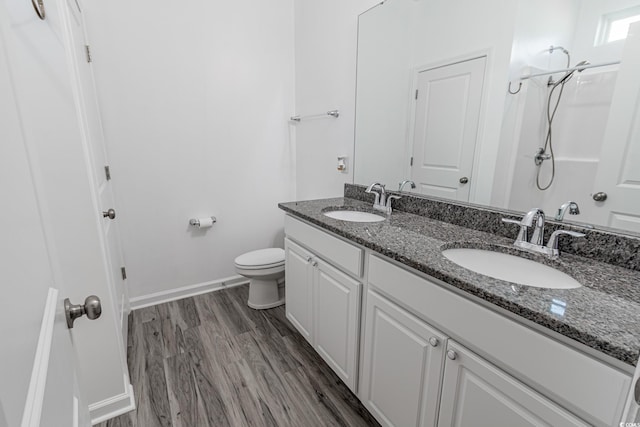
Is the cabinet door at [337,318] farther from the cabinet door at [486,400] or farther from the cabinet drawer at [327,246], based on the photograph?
the cabinet door at [486,400]

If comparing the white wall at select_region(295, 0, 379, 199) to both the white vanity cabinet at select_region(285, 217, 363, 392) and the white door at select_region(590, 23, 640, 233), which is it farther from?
the white door at select_region(590, 23, 640, 233)

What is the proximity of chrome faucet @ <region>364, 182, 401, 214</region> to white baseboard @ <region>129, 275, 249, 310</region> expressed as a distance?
155cm

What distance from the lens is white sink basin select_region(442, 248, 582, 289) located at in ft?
3.32

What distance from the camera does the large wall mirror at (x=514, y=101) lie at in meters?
1.02

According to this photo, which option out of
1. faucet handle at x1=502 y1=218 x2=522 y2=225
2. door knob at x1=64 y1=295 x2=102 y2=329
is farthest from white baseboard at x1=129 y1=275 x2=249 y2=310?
faucet handle at x1=502 y1=218 x2=522 y2=225

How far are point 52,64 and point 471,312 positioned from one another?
159 cm

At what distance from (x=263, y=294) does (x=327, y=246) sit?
1.09 metres

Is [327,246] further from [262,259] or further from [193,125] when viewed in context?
[193,125]

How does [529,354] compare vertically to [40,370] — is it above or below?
below

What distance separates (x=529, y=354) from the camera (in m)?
0.75

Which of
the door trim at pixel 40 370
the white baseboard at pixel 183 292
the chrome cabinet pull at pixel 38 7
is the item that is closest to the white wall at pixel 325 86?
the white baseboard at pixel 183 292

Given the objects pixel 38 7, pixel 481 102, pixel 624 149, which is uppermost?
pixel 38 7

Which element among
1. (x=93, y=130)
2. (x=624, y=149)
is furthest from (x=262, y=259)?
(x=624, y=149)

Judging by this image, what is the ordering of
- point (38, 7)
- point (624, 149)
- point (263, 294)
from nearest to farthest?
1. point (38, 7)
2. point (624, 149)
3. point (263, 294)
